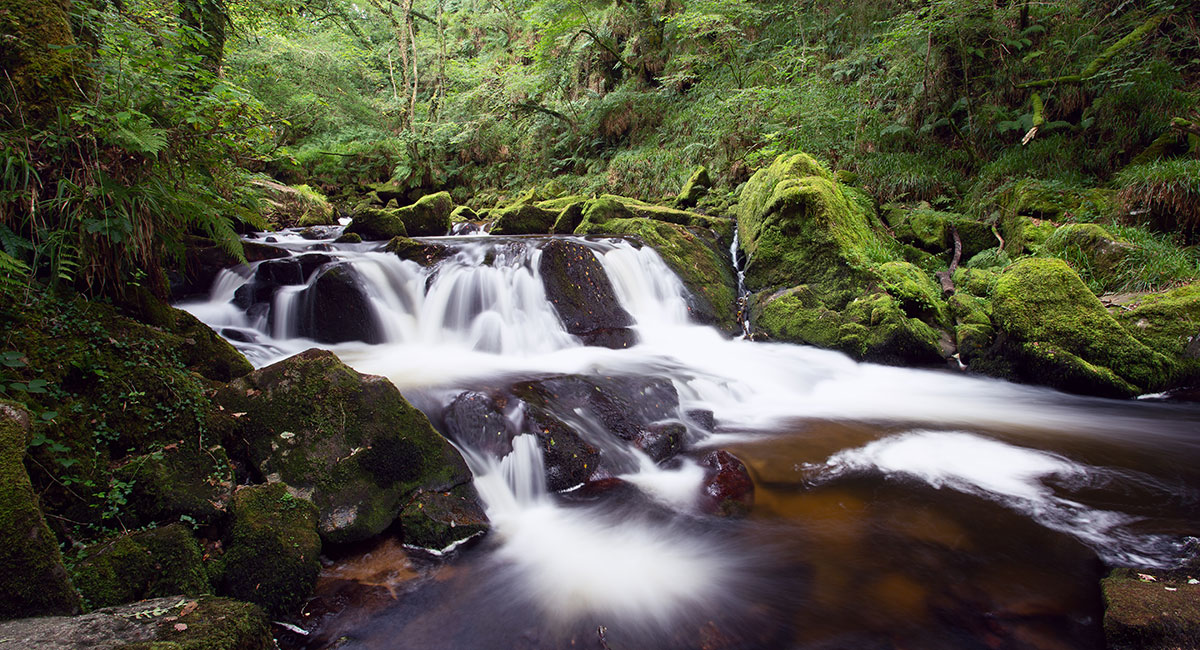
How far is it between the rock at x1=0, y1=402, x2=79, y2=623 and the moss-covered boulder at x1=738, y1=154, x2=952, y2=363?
754cm

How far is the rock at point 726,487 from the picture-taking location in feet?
12.4

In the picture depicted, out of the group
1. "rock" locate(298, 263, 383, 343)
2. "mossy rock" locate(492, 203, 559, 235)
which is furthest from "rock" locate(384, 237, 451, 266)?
"mossy rock" locate(492, 203, 559, 235)

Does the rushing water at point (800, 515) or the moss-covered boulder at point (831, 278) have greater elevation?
the moss-covered boulder at point (831, 278)

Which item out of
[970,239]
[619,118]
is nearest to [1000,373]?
[970,239]

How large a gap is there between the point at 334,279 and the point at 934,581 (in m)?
6.90

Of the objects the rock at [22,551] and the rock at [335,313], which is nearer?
the rock at [22,551]

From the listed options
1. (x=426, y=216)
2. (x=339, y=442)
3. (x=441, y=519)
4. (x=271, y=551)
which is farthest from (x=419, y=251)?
(x=271, y=551)

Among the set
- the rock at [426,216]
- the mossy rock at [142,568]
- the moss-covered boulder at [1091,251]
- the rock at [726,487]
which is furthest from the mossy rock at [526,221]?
the mossy rock at [142,568]

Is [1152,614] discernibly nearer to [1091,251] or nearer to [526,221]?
[1091,251]

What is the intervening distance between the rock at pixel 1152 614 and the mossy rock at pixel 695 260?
19.0 feet

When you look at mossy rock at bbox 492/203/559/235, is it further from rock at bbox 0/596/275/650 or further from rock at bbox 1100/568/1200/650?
rock at bbox 1100/568/1200/650

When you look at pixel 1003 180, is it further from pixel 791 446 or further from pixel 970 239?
pixel 791 446

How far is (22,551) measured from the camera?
1.82 m

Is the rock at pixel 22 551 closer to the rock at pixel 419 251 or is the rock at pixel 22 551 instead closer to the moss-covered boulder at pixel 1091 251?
the rock at pixel 419 251
